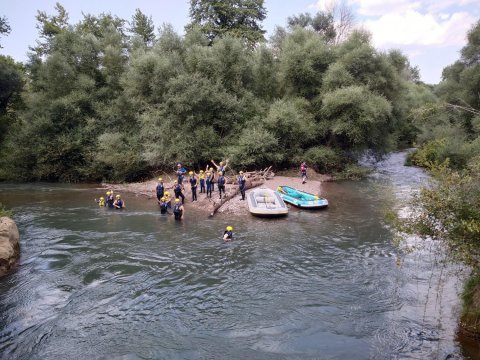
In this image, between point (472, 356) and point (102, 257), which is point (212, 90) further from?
point (472, 356)

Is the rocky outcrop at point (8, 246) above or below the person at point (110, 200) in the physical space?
below

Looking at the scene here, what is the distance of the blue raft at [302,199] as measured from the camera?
67.4 ft

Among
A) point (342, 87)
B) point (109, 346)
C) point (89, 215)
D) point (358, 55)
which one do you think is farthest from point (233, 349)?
point (358, 55)

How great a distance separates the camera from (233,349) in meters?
8.74

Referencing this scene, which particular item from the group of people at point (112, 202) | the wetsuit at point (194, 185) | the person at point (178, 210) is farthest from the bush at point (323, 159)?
the group of people at point (112, 202)

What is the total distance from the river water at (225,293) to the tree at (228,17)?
3054 cm

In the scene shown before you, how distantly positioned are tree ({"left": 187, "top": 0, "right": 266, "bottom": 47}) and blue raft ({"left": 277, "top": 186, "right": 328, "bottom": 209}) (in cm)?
2541

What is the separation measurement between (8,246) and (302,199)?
14480mm

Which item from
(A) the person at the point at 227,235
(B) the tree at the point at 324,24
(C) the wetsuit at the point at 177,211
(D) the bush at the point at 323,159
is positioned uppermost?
(B) the tree at the point at 324,24

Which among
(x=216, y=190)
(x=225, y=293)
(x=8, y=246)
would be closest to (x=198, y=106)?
(x=216, y=190)

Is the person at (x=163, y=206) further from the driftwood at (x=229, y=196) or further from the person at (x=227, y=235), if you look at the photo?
the person at (x=227, y=235)

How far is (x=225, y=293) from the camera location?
449 inches

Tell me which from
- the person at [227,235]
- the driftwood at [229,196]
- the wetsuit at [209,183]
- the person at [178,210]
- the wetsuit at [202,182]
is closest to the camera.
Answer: the person at [227,235]

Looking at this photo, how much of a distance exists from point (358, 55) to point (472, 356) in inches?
1036
